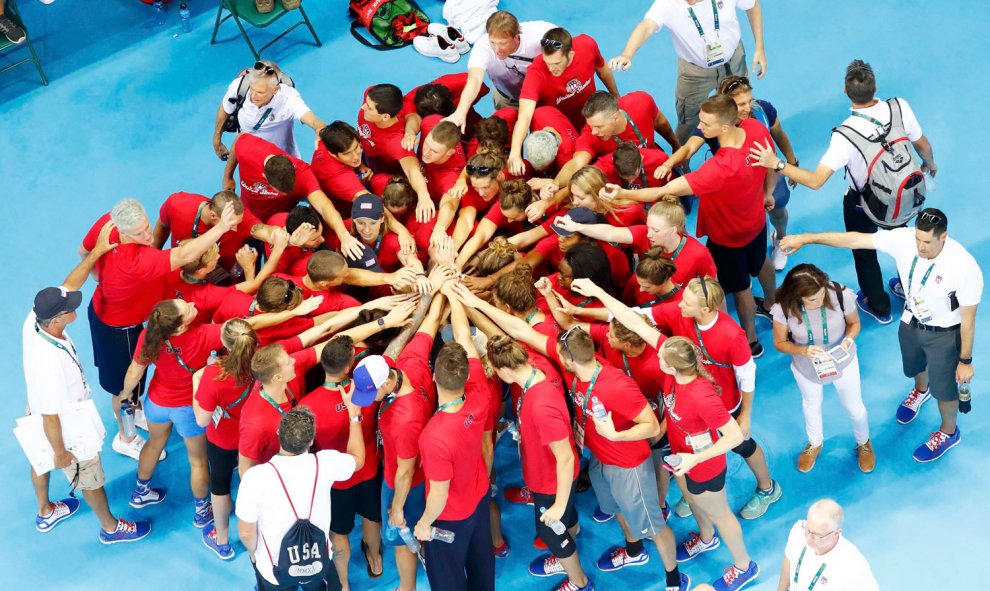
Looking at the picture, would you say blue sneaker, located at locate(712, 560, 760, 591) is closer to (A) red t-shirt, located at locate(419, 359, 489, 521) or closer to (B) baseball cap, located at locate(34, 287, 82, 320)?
(A) red t-shirt, located at locate(419, 359, 489, 521)

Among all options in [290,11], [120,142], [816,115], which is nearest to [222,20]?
[290,11]

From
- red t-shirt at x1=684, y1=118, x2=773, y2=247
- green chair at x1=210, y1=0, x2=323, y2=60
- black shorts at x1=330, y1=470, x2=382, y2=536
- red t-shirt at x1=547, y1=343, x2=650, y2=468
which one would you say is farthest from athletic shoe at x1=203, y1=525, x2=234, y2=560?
green chair at x1=210, y1=0, x2=323, y2=60

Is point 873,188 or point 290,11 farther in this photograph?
point 290,11

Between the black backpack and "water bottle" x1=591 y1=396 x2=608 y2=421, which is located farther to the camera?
"water bottle" x1=591 y1=396 x2=608 y2=421

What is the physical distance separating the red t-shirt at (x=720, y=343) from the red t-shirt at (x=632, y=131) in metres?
1.53

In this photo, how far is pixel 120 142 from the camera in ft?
32.3

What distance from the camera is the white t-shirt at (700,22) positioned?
25.4ft

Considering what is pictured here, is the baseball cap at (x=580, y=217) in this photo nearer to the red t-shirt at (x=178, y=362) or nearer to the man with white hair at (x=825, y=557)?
the red t-shirt at (x=178, y=362)

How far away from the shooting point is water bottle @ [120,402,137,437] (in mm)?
7407

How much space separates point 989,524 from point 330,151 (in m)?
4.68

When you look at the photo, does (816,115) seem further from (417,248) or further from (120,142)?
(120,142)

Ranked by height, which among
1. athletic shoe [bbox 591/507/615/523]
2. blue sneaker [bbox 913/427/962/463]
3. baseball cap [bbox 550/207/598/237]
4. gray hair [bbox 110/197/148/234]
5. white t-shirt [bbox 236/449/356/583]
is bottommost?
athletic shoe [bbox 591/507/615/523]

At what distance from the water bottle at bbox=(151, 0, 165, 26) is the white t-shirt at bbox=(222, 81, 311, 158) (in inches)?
141

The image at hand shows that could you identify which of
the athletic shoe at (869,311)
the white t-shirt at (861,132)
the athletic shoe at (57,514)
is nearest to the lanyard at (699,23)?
the white t-shirt at (861,132)
